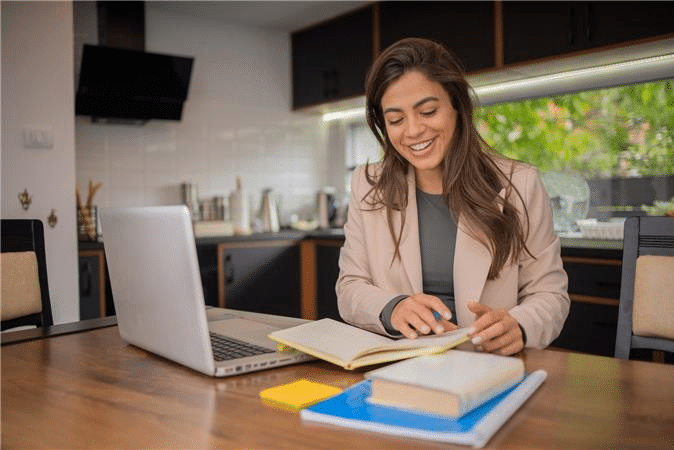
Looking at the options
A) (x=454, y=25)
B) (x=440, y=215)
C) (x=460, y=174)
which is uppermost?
(x=454, y=25)

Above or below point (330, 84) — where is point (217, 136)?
below

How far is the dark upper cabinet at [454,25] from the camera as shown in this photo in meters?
3.52

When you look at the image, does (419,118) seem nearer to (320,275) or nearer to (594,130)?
(594,130)

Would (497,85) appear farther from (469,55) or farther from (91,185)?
(91,185)

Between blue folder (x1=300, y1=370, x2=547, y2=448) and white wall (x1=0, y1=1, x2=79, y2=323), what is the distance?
266 cm

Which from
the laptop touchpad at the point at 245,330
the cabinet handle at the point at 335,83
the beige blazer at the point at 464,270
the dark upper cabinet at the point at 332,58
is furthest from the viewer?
the cabinet handle at the point at 335,83

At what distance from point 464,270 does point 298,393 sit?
798 mm

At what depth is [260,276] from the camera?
418cm

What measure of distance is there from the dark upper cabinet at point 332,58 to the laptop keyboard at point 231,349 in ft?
10.5

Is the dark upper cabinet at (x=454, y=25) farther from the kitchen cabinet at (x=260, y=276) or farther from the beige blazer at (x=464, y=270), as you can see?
the beige blazer at (x=464, y=270)

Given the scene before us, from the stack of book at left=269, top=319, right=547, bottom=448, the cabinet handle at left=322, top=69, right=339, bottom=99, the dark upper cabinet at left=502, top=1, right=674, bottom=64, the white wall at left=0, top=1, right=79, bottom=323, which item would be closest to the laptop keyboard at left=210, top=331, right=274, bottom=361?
the stack of book at left=269, top=319, right=547, bottom=448

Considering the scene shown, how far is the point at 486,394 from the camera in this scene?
832 millimetres

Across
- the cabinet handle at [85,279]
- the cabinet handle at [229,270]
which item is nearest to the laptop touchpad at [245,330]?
the cabinet handle at [85,279]

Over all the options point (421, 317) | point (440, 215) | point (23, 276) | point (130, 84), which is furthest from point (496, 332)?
point (130, 84)
